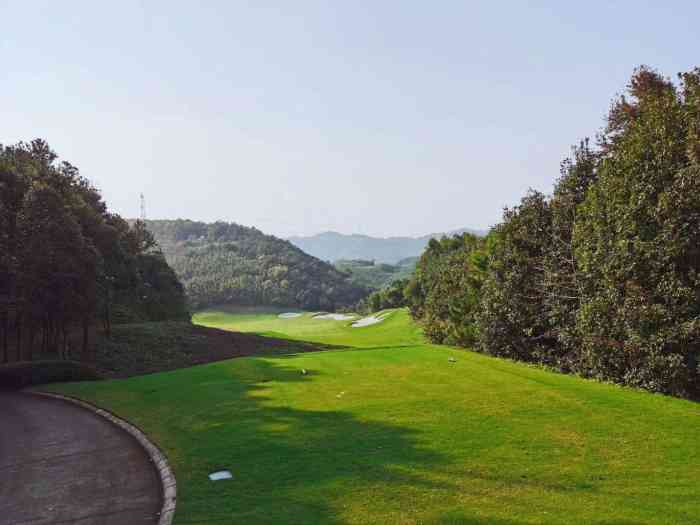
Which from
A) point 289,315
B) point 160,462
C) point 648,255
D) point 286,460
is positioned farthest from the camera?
point 289,315

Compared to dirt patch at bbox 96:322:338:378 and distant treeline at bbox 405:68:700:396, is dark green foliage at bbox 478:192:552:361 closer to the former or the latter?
distant treeline at bbox 405:68:700:396

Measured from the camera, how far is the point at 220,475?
11.0 meters

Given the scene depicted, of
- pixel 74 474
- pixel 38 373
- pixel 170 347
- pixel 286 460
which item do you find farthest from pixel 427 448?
pixel 170 347

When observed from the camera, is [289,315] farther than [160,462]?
Yes

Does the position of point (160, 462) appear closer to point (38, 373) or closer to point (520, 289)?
point (38, 373)

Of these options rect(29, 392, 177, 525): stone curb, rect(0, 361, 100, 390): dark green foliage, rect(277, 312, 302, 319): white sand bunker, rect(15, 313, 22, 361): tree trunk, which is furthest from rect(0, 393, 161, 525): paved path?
rect(277, 312, 302, 319): white sand bunker

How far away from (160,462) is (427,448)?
589 cm

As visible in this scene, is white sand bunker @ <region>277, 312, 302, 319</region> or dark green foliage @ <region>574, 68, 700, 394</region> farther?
white sand bunker @ <region>277, 312, 302, 319</region>

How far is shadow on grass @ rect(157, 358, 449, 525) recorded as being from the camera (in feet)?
30.1

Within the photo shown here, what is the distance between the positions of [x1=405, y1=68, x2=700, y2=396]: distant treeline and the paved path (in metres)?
16.0

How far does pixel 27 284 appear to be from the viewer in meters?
32.2

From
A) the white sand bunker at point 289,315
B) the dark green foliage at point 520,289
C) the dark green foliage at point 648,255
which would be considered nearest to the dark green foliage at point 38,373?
the dark green foliage at point 520,289

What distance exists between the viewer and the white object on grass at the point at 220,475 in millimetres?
10836

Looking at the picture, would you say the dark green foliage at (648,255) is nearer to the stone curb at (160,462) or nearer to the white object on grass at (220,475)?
the white object on grass at (220,475)
